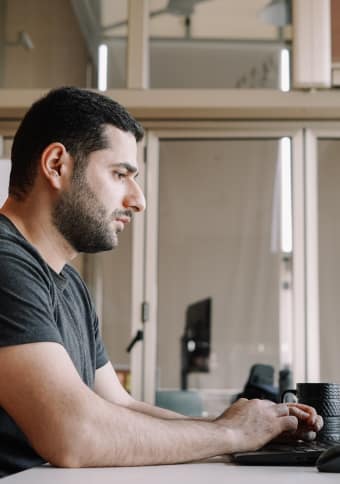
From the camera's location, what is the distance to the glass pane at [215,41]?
14.4 feet

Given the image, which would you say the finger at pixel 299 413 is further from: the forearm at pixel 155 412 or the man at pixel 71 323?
the forearm at pixel 155 412

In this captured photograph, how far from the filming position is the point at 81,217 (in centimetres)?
159

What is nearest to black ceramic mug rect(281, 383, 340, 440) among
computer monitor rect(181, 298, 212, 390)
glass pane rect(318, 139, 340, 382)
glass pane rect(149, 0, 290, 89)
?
glass pane rect(318, 139, 340, 382)

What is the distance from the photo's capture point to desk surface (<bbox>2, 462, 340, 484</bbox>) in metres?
1.04

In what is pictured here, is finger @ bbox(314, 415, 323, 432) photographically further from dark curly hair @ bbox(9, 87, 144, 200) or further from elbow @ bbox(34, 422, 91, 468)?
dark curly hair @ bbox(9, 87, 144, 200)

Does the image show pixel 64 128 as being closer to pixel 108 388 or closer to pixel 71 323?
pixel 71 323

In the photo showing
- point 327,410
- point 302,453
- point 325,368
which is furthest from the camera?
point 325,368

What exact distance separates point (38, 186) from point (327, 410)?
27.3 inches

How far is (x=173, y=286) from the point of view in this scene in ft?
14.3

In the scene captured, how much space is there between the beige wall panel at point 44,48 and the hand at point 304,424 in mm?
3246

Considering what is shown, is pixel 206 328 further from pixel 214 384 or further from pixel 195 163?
pixel 195 163

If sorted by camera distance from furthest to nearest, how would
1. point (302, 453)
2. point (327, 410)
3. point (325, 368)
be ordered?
point (325, 368) → point (327, 410) → point (302, 453)

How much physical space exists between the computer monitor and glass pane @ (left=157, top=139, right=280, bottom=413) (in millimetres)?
25

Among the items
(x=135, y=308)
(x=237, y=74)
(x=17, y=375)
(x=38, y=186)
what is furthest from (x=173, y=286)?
(x=17, y=375)
